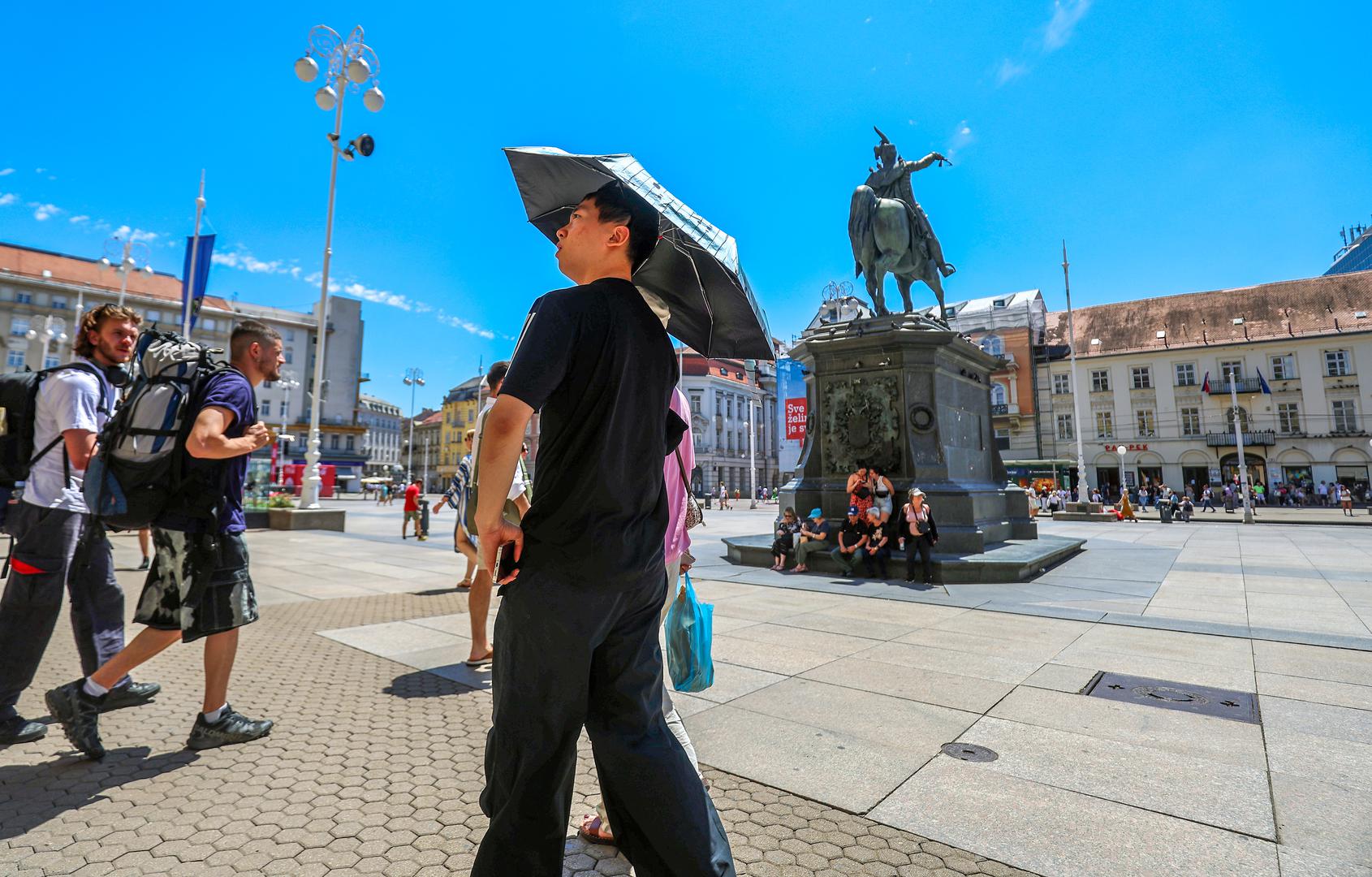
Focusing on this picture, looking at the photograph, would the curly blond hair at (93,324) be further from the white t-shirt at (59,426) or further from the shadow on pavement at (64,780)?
the shadow on pavement at (64,780)

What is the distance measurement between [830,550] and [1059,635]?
14.0 feet

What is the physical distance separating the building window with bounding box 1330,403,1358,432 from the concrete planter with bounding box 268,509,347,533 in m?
57.0

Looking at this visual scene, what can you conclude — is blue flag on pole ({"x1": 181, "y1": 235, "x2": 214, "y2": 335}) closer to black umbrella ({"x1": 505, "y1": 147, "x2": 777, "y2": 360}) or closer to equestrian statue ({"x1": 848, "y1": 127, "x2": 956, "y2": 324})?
equestrian statue ({"x1": 848, "y1": 127, "x2": 956, "y2": 324})

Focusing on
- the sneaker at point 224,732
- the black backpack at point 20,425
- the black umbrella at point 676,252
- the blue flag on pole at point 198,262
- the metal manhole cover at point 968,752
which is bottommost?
the metal manhole cover at point 968,752

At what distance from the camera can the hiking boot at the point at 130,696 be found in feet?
9.83

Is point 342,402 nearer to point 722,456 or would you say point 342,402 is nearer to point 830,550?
point 722,456

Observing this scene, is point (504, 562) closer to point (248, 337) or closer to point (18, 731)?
point (248, 337)

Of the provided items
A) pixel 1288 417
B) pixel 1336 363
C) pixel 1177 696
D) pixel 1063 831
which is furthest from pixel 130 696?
pixel 1336 363

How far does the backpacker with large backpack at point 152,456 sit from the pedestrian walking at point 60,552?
1.56ft

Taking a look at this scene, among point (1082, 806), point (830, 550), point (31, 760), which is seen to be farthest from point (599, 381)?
point (830, 550)

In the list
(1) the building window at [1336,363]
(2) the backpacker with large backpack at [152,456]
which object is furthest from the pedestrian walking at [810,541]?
(1) the building window at [1336,363]

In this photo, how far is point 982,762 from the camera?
2.85m

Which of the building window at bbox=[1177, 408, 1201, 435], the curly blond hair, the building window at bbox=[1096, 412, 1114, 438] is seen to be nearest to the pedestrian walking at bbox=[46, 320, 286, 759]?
the curly blond hair

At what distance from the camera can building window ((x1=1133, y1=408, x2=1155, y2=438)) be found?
154 feet
